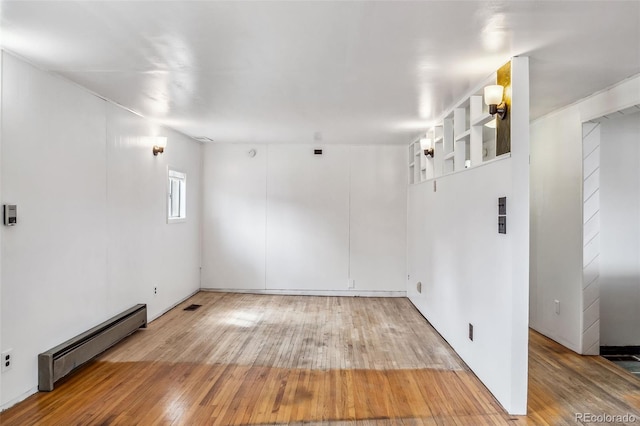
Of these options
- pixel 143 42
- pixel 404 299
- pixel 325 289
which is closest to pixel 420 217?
pixel 404 299

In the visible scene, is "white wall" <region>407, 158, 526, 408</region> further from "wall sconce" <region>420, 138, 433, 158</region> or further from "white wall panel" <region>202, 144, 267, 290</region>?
"white wall panel" <region>202, 144, 267, 290</region>

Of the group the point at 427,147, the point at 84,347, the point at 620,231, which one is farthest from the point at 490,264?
the point at 84,347

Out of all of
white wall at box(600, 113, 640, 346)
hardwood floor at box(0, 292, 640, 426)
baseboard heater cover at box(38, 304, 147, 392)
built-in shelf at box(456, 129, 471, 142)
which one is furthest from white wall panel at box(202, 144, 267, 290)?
white wall at box(600, 113, 640, 346)

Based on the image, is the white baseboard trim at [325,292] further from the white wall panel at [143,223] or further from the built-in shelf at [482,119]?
the built-in shelf at [482,119]

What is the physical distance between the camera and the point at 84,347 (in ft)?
11.0

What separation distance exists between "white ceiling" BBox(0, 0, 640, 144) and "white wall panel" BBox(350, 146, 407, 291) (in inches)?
94.5

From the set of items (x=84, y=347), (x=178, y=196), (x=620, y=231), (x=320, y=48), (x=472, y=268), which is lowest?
(x=84, y=347)

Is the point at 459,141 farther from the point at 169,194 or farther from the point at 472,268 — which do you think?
the point at 169,194

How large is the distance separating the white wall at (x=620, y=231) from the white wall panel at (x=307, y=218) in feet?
11.5

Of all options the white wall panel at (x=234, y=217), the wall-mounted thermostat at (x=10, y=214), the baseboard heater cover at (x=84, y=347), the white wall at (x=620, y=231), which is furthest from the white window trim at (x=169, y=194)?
the white wall at (x=620, y=231)

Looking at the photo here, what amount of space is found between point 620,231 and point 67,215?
5.10 meters

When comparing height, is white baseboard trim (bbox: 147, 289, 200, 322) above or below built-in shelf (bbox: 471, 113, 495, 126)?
below

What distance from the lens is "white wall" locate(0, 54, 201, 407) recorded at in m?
2.75

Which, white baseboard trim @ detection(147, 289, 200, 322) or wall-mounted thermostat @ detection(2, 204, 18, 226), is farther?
white baseboard trim @ detection(147, 289, 200, 322)
